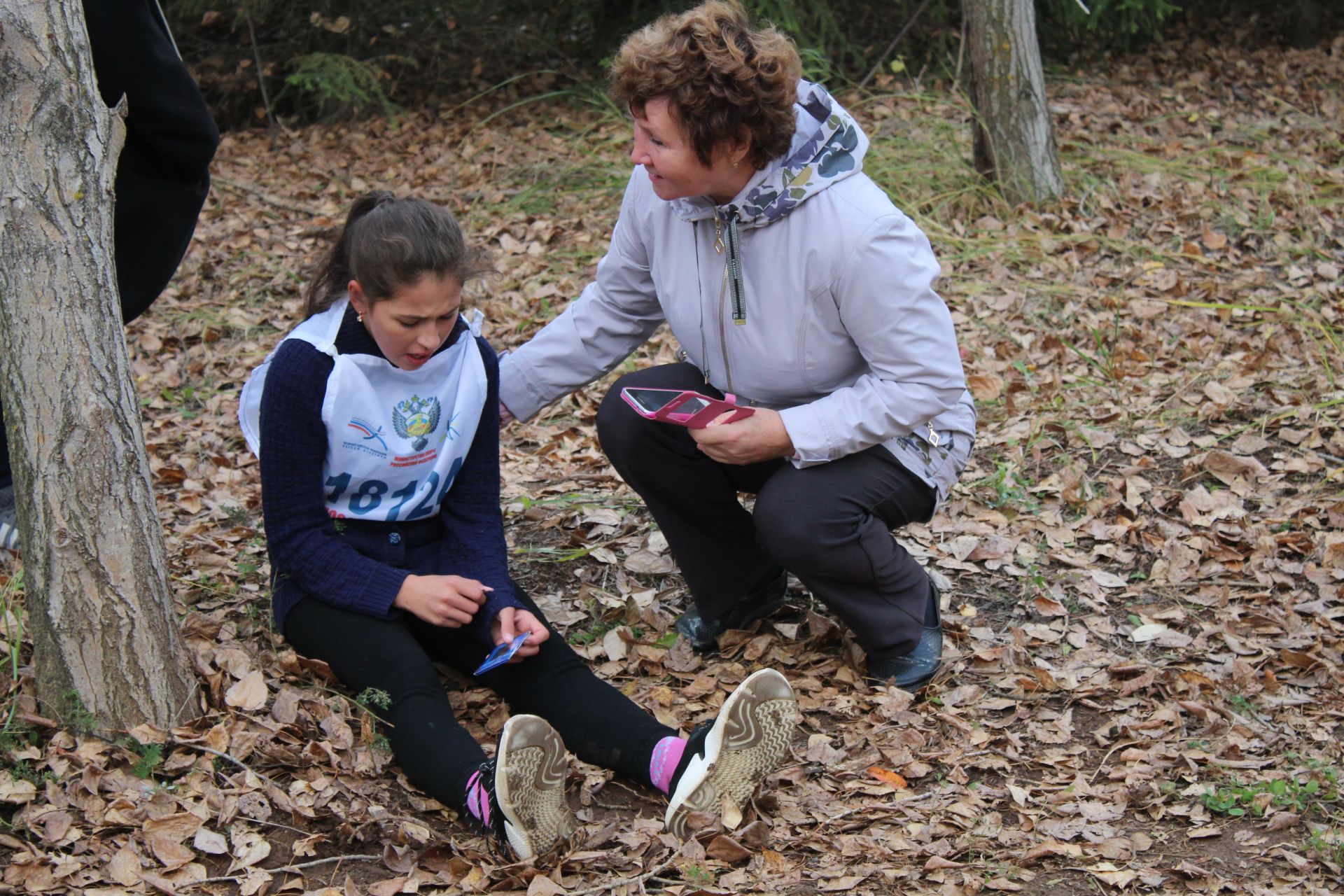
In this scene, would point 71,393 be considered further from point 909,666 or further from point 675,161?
point 909,666

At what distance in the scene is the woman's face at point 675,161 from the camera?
2.69m

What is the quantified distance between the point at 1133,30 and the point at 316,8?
5.67 metres

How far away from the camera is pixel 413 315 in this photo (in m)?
2.62

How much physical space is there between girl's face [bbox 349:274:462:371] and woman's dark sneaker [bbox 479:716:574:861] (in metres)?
0.88

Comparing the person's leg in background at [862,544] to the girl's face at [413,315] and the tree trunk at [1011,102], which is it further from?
the tree trunk at [1011,102]

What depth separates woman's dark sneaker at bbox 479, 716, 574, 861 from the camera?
2244 millimetres

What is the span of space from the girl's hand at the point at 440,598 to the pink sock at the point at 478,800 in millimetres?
414

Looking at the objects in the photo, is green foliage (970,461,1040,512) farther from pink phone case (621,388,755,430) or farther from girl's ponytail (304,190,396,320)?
girl's ponytail (304,190,396,320)

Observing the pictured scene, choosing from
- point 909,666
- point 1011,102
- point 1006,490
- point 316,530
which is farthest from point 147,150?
point 1011,102

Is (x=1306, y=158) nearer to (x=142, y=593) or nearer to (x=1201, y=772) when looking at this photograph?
(x=1201, y=772)

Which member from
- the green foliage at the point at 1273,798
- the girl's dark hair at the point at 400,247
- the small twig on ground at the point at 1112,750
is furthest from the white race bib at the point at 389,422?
the green foliage at the point at 1273,798

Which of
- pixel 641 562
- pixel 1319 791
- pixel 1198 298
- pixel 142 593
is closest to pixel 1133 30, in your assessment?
pixel 1198 298

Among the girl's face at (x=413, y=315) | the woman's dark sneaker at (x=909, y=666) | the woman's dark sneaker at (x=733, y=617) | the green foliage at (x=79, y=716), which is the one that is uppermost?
the girl's face at (x=413, y=315)

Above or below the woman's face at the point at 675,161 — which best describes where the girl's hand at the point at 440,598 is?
below
